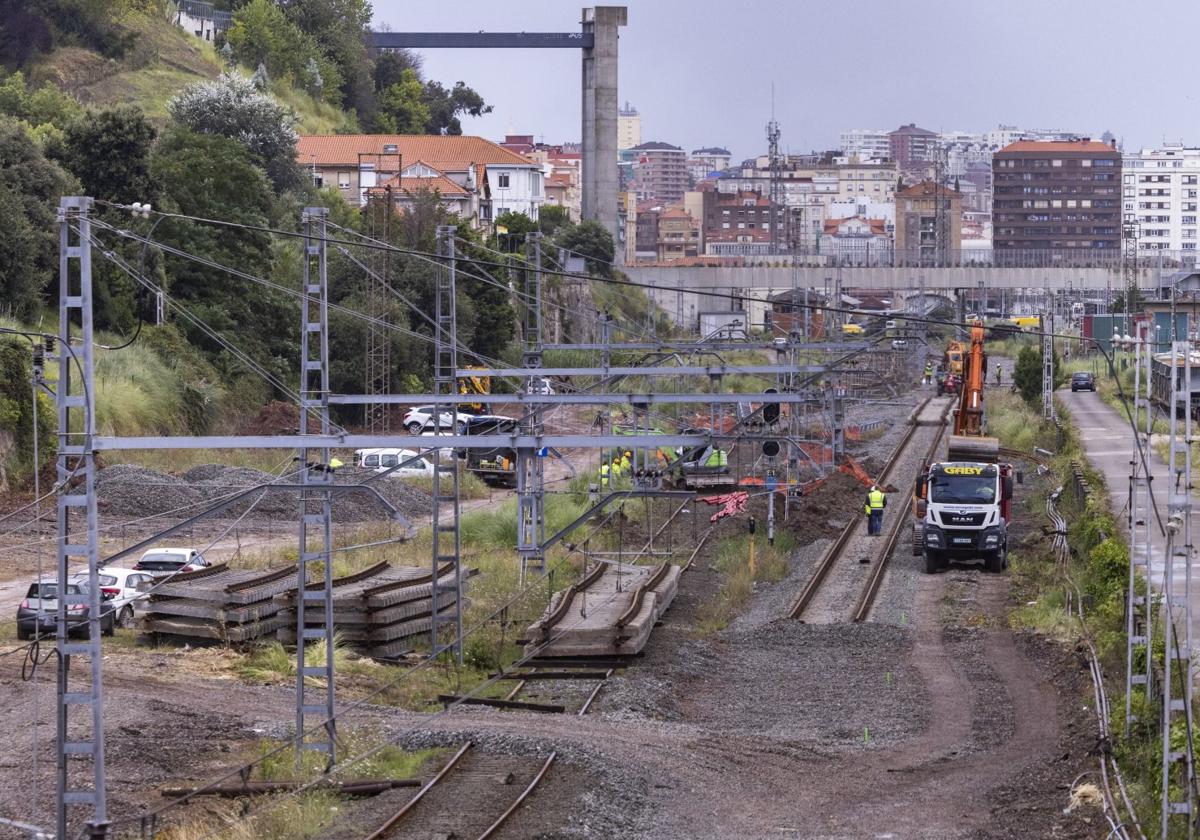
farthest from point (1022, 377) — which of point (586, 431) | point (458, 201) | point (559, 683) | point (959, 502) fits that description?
point (559, 683)

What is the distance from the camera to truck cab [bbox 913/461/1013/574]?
32250 millimetres

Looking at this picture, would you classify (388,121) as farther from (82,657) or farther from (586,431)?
(82,657)

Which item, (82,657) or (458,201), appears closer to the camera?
(82,657)

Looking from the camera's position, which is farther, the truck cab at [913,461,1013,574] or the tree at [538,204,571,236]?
the tree at [538,204,571,236]

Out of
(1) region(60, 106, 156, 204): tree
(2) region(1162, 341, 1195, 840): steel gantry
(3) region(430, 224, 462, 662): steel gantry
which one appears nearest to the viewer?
(2) region(1162, 341, 1195, 840): steel gantry

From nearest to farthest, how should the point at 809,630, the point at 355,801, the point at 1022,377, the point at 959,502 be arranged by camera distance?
the point at 355,801, the point at 809,630, the point at 959,502, the point at 1022,377

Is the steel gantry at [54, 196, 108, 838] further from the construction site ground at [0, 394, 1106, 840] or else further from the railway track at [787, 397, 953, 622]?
the railway track at [787, 397, 953, 622]

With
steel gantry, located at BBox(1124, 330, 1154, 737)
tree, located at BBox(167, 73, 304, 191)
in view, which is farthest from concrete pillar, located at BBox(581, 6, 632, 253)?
steel gantry, located at BBox(1124, 330, 1154, 737)

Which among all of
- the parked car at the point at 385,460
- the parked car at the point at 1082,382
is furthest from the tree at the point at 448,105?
the parked car at the point at 385,460

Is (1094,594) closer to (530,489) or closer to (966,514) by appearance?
(966,514)

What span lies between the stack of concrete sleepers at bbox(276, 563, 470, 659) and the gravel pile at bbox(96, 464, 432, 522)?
37.5 feet

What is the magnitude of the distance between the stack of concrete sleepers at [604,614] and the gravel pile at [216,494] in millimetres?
9232

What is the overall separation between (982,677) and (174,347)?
32719 mm

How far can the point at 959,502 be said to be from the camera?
32500 millimetres
